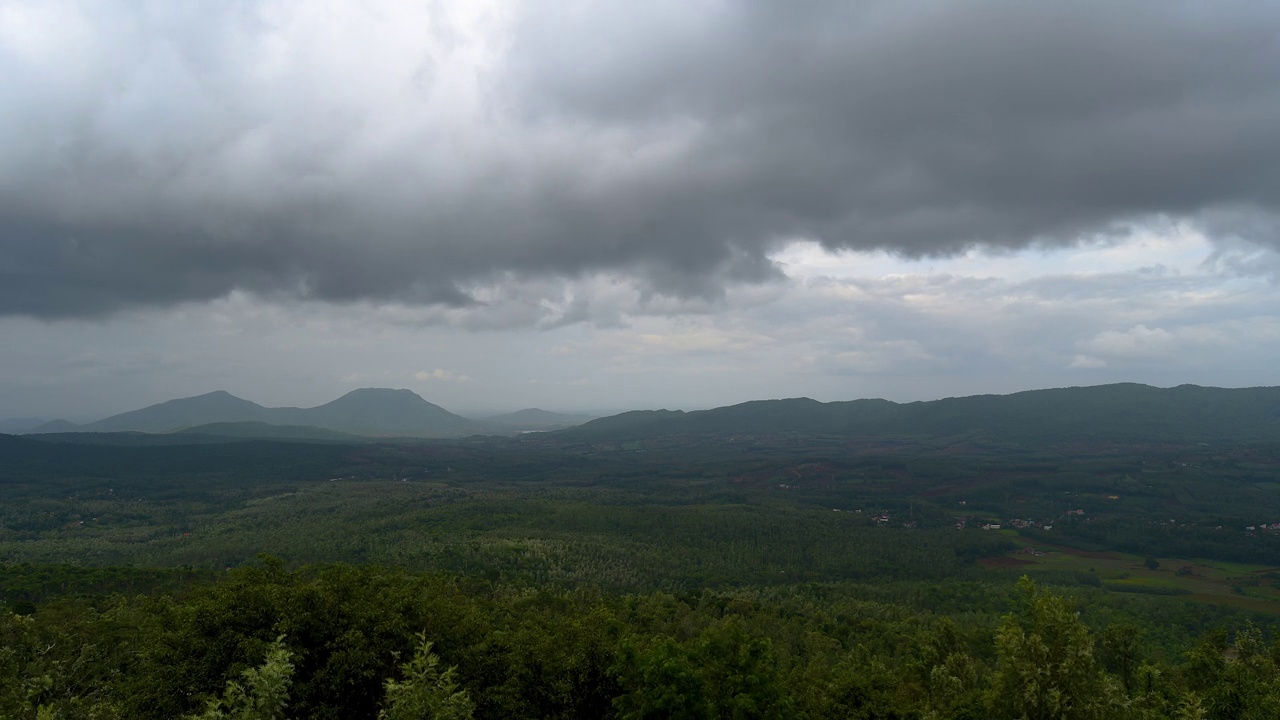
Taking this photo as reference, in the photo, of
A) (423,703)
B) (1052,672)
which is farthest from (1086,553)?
(423,703)

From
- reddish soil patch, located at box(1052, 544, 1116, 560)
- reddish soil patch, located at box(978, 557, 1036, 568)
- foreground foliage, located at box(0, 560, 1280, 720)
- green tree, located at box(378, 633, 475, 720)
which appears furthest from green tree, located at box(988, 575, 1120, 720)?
reddish soil patch, located at box(1052, 544, 1116, 560)

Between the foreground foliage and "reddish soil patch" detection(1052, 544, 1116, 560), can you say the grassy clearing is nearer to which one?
"reddish soil patch" detection(1052, 544, 1116, 560)

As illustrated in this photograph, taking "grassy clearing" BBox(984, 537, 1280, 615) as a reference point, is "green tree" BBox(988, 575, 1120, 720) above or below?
above

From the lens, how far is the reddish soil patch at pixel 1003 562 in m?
146

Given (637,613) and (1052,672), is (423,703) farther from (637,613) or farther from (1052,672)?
(637,613)

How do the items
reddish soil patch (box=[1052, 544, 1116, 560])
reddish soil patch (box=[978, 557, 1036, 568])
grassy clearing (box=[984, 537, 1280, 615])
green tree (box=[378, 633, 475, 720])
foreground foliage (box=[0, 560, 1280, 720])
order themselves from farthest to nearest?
reddish soil patch (box=[1052, 544, 1116, 560])
reddish soil patch (box=[978, 557, 1036, 568])
grassy clearing (box=[984, 537, 1280, 615])
foreground foliage (box=[0, 560, 1280, 720])
green tree (box=[378, 633, 475, 720])

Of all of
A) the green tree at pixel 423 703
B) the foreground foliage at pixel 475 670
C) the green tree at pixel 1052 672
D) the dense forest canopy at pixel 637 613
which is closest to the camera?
the green tree at pixel 423 703

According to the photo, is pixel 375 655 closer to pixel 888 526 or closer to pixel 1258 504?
pixel 888 526

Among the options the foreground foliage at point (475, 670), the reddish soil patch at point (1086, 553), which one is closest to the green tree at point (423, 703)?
the foreground foliage at point (475, 670)

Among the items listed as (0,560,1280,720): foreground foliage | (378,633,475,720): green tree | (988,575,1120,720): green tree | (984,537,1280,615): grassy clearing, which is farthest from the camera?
(984,537,1280,615): grassy clearing

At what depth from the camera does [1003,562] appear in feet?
490

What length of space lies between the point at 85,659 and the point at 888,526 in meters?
187

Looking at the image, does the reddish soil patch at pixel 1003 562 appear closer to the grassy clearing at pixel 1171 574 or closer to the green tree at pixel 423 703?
the grassy clearing at pixel 1171 574

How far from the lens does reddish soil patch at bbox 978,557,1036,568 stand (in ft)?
479
